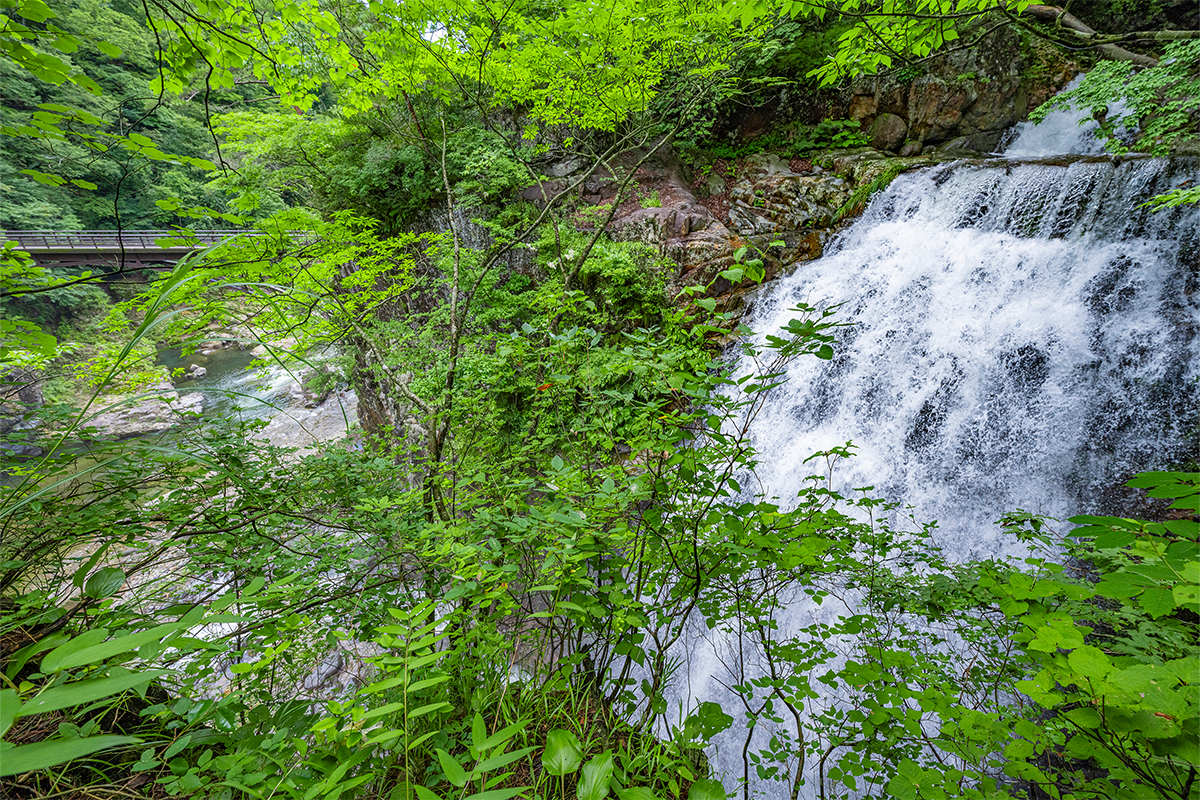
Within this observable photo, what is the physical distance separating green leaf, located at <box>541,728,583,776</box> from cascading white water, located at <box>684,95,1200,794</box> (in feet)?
9.77

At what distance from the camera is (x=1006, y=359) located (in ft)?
15.7

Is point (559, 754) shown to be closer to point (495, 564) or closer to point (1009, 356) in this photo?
point (495, 564)

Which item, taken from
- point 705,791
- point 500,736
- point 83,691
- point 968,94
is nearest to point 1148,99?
point 968,94

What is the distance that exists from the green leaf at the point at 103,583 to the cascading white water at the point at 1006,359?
3517mm

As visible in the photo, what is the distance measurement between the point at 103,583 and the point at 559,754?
1.15m

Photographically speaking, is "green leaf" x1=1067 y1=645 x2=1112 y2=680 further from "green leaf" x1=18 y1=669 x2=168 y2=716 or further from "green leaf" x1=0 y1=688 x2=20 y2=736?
"green leaf" x1=0 y1=688 x2=20 y2=736

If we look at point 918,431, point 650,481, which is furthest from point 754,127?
point 650,481

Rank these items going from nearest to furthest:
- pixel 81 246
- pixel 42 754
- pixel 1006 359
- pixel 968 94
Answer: pixel 42 754, pixel 1006 359, pixel 968 94, pixel 81 246

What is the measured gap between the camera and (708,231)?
811 cm

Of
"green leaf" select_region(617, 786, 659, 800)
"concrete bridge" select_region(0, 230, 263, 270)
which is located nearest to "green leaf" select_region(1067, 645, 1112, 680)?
"green leaf" select_region(617, 786, 659, 800)

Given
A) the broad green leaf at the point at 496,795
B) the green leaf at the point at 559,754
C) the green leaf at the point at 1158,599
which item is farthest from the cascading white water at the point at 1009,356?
the broad green leaf at the point at 496,795

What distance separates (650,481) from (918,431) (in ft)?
15.6

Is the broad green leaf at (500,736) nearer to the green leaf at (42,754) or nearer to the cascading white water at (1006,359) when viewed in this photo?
the green leaf at (42,754)

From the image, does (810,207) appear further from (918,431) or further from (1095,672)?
(1095,672)
